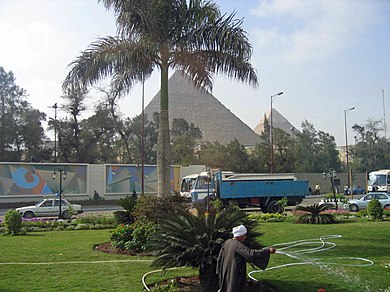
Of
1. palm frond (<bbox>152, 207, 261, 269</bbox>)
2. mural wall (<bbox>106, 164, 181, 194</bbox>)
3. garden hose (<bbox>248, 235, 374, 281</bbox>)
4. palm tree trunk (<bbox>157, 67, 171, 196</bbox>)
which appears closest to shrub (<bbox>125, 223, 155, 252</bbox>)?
palm tree trunk (<bbox>157, 67, 171, 196</bbox>)

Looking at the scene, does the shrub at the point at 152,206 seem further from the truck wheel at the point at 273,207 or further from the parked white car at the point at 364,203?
the parked white car at the point at 364,203

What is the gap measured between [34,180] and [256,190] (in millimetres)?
20071

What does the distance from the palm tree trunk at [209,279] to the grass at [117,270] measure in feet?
3.85

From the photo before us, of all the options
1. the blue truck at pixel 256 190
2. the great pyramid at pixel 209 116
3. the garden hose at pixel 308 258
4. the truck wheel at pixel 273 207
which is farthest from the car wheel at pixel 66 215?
the great pyramid at pixel 209 116

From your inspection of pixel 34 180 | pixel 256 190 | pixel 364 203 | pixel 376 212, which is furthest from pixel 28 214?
pixel 364 203

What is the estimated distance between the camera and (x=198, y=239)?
7.84 metres

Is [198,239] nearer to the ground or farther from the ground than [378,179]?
nearer to the ground

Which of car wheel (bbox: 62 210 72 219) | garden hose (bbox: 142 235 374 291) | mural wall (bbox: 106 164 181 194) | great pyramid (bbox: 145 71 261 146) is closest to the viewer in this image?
garden hose (bbox: 142 235 374 291)

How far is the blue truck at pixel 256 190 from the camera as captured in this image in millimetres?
29781

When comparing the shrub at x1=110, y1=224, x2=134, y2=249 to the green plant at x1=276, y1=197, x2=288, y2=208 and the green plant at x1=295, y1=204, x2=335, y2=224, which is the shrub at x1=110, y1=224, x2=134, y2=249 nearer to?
the green plant at x1=295, y1=204, x2=335, y2=224

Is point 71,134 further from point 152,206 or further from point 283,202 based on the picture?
point 152,206

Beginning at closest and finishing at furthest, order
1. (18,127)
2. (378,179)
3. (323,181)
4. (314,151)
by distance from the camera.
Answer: (378,179) < (18,127) < (323,181) < (314,151)

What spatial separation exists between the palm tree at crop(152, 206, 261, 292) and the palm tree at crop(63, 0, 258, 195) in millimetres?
5690

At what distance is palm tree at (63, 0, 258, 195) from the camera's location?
1377 centimetres
